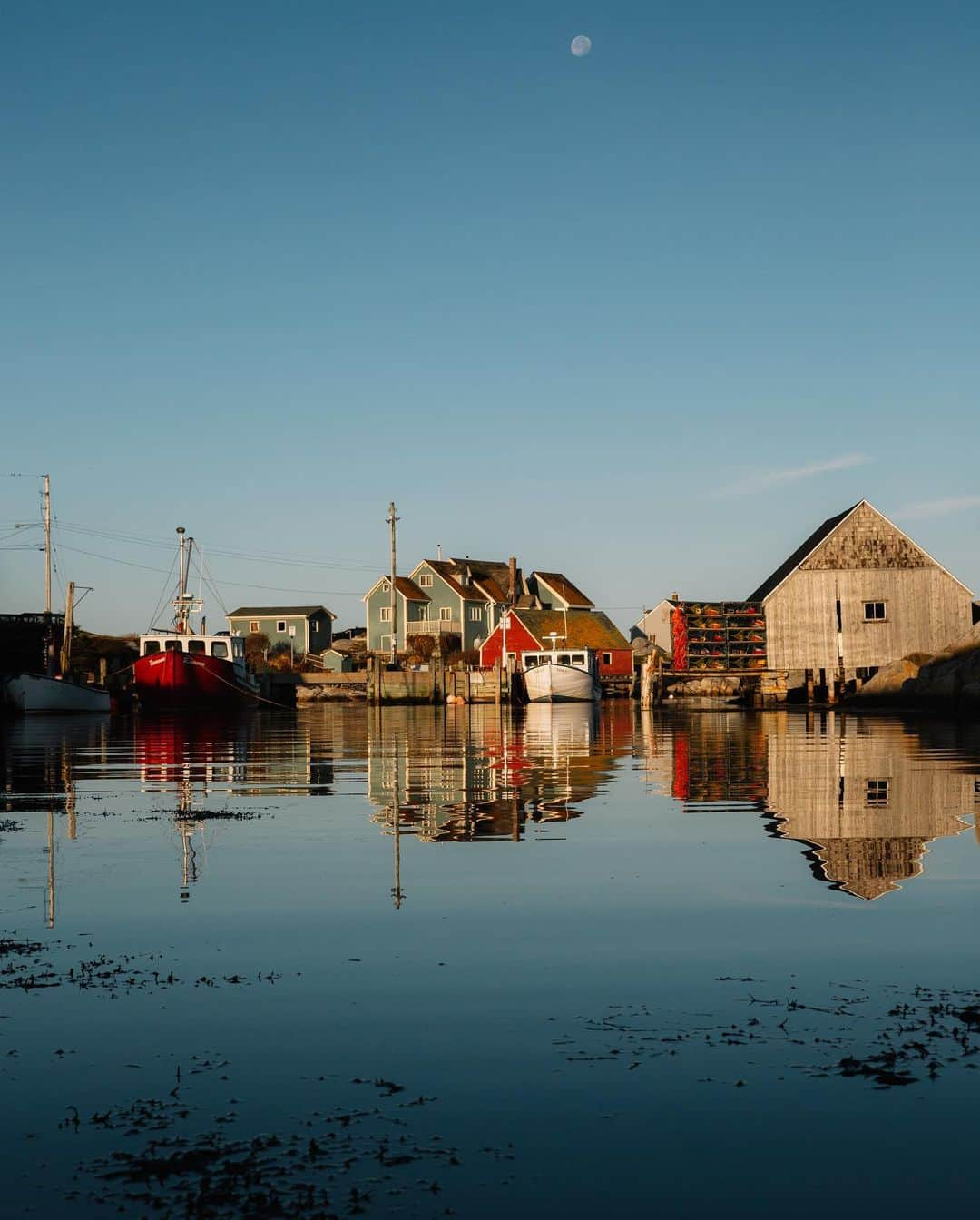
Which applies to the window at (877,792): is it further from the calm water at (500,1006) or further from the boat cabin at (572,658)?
the boat cabin at (572,658)

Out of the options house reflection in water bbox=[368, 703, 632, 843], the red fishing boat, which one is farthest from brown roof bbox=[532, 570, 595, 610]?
house reflection in water bbox=[368, 703, 632, 843]

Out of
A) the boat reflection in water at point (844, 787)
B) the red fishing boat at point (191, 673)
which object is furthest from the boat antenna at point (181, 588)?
the boat reflection in water at point (844, 787)

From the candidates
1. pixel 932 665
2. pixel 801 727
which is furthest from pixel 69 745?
pixel 932 665

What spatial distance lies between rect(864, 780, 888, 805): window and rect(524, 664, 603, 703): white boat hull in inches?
2606

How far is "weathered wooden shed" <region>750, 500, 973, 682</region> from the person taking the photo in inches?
2751

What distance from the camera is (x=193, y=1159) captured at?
16.9 feet

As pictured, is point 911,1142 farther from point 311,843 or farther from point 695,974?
point 311,843

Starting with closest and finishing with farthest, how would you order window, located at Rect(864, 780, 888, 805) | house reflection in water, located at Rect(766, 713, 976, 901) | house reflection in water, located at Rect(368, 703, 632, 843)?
house reflection in water, located at Rect(766, 713, 976, 901)
house reflection in water, located at Rect(368, 703, 632, 843)
window, located at Rect(864, 780, 888, 805)

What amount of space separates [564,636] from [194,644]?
1229 inches

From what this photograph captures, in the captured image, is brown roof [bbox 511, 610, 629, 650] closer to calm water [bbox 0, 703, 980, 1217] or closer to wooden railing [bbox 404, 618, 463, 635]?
wooden railing [bbox 404, 618, 463, 635]

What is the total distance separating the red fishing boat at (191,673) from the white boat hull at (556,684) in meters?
18.8

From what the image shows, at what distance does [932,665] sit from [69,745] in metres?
41.2

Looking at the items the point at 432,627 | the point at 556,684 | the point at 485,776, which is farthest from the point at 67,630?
the point at 485,776

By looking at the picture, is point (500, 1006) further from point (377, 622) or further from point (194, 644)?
point (377, 622)
